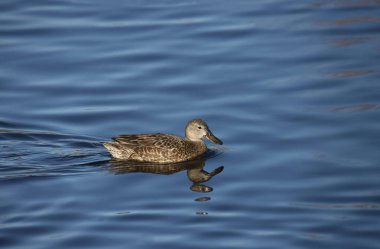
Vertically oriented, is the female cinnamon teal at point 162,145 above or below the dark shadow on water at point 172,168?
above

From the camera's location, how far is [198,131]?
15.4 metres

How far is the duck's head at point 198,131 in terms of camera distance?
15279 mm

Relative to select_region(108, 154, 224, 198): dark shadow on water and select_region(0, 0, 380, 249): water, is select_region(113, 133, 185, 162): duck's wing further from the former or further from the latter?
select_region(0, 0, 380, 249): water

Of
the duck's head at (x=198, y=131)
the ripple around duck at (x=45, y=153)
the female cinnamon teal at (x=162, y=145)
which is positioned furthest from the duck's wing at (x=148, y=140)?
the ripple around duck at (x=45, y=153)

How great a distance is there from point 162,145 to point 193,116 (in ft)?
4.22

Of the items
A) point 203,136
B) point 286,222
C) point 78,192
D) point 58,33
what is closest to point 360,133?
point 203,136

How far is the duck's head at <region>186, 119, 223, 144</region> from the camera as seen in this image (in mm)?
15279

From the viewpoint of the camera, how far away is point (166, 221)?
485 inches

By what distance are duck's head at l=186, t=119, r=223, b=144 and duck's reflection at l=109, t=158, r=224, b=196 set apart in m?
0.38

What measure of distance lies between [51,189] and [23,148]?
1.90 metres

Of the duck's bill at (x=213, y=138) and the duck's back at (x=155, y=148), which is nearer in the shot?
the duck's back at (x=155, y=148)

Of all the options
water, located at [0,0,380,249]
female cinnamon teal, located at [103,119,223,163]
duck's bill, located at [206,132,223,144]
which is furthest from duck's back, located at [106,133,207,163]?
duck's bill, located at [206,132,223,144]

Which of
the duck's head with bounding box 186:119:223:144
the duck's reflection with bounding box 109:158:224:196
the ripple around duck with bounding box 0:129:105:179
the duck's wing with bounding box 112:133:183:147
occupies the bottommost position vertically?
the duck's reflection with bounding box 109:158:224:196

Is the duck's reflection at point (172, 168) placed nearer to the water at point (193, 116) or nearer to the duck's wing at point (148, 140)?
the water at point (193, 116)
